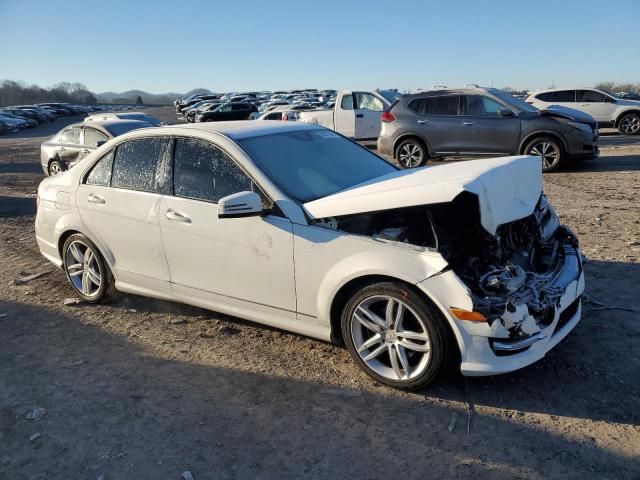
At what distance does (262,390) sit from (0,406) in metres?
1.68

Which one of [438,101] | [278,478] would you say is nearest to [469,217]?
[278,478]

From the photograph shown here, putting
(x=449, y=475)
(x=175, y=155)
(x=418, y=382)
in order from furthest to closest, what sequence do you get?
(x=175, y=155)
(x=418, y=382)
(x=449, y=475)

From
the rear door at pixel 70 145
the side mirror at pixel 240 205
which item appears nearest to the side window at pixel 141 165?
the side mirror at pixel 240 205

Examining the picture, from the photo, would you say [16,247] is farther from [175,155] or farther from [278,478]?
[278,478]

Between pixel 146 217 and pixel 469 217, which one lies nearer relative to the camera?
pixel 469 217

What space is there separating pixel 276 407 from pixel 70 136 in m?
10.9

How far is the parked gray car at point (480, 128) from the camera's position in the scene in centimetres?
1054

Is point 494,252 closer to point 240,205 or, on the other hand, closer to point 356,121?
point 240,205

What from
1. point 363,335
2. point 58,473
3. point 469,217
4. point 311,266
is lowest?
point 58,473

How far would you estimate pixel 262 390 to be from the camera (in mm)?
3434

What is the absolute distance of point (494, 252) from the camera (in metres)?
3.53

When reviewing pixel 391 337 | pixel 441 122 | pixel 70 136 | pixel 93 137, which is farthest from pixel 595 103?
pixel 391 337

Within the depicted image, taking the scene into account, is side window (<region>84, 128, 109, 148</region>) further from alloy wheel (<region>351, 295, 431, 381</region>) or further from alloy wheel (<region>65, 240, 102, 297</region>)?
alloy wheel (<region>351, 295, 431, 381</region>)

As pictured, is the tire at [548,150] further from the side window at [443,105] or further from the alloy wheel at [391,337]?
the alloy wheel at [391,337]
